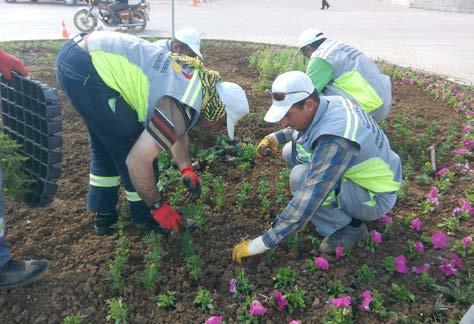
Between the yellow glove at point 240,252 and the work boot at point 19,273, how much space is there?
117 cm

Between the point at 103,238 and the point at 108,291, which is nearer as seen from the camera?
the point at 108,291

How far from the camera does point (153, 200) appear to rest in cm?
268

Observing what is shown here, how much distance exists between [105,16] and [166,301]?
408 inches

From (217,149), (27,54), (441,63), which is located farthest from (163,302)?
(441,63)

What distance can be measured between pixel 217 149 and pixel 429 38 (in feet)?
32.4

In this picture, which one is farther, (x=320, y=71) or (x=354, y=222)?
(x=320, y=71)

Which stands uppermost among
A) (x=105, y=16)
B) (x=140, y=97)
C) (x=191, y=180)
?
(x=140, y=97)

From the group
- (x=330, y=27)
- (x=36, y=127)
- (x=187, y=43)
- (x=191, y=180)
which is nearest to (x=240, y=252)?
(x=191, y=180)

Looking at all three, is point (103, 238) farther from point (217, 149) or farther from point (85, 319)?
point (217, 149)

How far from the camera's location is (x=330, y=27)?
1387 cm

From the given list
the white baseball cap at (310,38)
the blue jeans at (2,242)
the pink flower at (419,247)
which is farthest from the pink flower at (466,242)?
the blue jeans at (2,242)

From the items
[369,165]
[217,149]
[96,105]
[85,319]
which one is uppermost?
[96,105]

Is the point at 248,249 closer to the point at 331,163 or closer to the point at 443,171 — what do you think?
the point at 331,163

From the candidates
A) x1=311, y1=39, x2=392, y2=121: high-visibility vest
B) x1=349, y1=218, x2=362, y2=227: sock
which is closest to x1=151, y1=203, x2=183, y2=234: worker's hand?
x1=349, y1=218, x2=362, y2=227: sock
